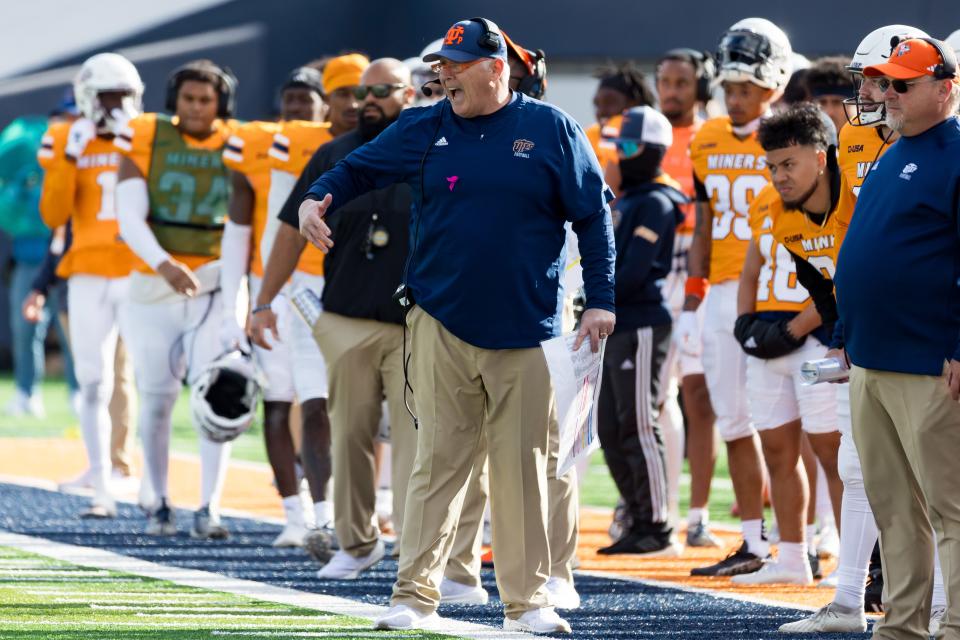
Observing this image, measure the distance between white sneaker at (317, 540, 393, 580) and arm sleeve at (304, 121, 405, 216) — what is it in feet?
5.70

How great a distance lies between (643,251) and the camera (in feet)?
24.8

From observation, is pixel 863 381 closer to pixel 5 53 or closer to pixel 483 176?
pixel 483 176

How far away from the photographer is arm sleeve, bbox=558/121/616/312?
5.34m

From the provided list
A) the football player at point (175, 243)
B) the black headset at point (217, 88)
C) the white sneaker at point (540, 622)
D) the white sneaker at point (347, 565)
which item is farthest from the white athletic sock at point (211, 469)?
the white sneaker at point (540, 622)

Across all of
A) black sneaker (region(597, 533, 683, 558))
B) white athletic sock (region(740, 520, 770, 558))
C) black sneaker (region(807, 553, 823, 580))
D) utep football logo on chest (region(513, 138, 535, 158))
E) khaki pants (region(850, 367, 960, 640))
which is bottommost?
black sneaker (region(597, 533, 683, 558))

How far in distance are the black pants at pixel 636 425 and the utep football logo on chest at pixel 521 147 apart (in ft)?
8.14

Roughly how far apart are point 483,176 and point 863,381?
128cm

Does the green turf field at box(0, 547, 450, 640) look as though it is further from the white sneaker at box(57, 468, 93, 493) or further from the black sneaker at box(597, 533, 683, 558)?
the white sneaker at box(57, 468, 93, 493)

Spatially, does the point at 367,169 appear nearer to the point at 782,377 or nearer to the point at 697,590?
the point at 782,377

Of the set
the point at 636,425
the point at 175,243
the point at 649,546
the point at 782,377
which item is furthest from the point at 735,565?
the point at 175,243

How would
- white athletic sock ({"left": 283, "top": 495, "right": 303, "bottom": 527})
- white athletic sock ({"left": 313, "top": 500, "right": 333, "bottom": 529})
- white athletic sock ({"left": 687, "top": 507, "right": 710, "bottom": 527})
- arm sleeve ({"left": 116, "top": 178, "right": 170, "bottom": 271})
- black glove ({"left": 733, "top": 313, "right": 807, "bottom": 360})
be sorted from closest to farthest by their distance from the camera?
black glove ({"left": 733, "top": 313, "right": 807, "bottom": 360})
white athletic sock ({"left": 313, "top": 500, "right": 333, "bottom": 529})
white athletic sock ({"left": 283, "top": 495, "right": 303, "bottom": 527})
arm sleeve ({"left": 116, "top": 178, "right": 170, "bottom": 271})
white athletic sock ({"left": 687, "top": 507, "right": 710, "bottom": 527})

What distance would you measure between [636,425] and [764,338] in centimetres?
130

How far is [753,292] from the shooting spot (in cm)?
662

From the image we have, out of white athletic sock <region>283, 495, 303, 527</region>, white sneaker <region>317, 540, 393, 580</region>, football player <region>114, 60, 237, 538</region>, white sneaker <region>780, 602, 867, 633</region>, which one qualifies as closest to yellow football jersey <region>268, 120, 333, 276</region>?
football player <region>114, 60, 237, 538</region>
